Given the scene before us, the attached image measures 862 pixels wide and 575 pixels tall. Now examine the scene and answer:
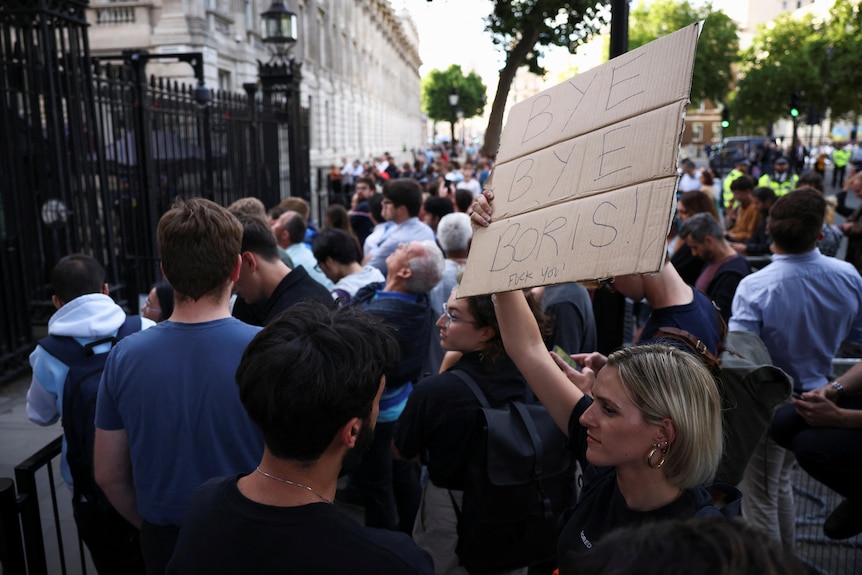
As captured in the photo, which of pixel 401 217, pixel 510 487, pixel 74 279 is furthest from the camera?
pixel 401 217

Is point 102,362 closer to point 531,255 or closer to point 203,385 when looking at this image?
point 203,385

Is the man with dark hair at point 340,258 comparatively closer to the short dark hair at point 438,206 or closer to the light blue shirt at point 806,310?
the light blue shirt at point 806,310

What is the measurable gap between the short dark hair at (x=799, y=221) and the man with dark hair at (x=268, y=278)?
2.47 m

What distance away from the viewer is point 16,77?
635 centimetres

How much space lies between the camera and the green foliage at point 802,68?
4225cm

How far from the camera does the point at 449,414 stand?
2.65 metres

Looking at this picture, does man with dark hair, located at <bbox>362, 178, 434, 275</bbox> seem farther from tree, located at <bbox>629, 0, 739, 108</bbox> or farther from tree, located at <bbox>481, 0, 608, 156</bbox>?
tree, located at <bbox>629, 0, 739, 108</bbox>

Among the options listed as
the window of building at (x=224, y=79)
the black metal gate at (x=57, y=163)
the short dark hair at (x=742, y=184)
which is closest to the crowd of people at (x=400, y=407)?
the black metal gate at (x=57, y=163)

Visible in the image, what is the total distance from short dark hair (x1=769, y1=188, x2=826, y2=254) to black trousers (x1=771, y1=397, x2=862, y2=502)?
0.98 meters

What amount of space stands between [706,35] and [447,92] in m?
44.6

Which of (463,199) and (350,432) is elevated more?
(463,199)

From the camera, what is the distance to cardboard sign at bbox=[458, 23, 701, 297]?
1.43 metres

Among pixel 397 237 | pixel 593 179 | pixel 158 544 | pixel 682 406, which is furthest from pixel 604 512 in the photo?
pixel 397 237

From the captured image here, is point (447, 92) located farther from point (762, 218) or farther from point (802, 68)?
point (762, 218)
